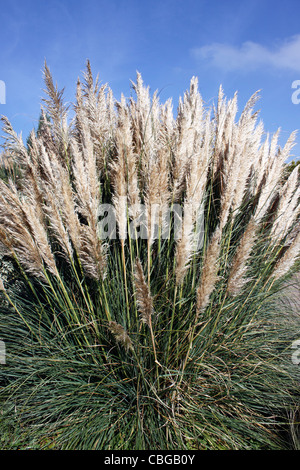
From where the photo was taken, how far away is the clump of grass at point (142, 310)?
1737 millimetres

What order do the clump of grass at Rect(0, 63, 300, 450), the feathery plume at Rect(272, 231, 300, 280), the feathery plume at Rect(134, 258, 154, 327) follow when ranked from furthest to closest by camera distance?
the feathery plume at Rect(272, 231, 300, 280) < the clump of grass at Rect(0, 63, 300, 450) < the feathery plume at Rect(134, 258, 154, 327)

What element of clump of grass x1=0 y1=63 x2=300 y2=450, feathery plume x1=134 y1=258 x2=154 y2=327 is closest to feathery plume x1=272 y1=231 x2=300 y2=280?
clump of grass x1=0 y1=63 x2=300 y2=450

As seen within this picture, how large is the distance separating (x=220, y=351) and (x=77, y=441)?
102cm

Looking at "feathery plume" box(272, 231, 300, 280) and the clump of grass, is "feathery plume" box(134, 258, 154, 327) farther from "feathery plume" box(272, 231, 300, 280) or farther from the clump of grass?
"feathery plume" box(272, 231, 300, 280)

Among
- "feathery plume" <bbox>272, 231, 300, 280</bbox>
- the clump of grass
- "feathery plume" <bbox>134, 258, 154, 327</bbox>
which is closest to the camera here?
"feathery plume" <bbox>134, 258, 154, 327</bbox>

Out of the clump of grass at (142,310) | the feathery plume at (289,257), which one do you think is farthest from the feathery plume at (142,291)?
the feathery plume at (289,257)

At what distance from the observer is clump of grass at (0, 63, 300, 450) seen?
174 cm

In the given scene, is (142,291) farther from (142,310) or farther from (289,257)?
(289,257)

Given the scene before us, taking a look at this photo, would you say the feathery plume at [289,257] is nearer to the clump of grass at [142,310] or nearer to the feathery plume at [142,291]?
the clump of grass at [142,310]

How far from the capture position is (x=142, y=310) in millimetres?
1501

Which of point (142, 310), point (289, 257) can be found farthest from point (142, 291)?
point (289, 257)

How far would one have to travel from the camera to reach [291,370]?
2215 mm

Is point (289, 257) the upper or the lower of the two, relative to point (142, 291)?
upper
